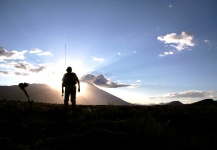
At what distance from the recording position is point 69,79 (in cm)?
1502

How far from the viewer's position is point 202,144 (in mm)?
6039

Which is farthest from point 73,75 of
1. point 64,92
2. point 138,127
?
point 138,127

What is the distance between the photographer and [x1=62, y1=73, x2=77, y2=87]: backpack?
49.3 ft

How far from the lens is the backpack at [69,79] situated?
15.0 metres

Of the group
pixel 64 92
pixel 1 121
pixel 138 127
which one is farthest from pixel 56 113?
pixel 138 127

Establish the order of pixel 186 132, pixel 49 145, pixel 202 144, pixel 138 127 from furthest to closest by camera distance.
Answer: pixel 186 132, pixel 138 127, pixel 49 145, pixel 202 144

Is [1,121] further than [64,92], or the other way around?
[64,92]

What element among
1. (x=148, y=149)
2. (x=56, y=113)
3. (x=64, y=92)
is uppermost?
(x=64, y=92)

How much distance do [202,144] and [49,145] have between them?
3326 mm

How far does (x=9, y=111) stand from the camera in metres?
13.5

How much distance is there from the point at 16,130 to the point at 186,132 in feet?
18.0

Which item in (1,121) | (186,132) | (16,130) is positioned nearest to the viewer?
(186,132)

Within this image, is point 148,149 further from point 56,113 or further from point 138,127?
point 56,113

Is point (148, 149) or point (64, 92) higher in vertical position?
point (64, 92)
